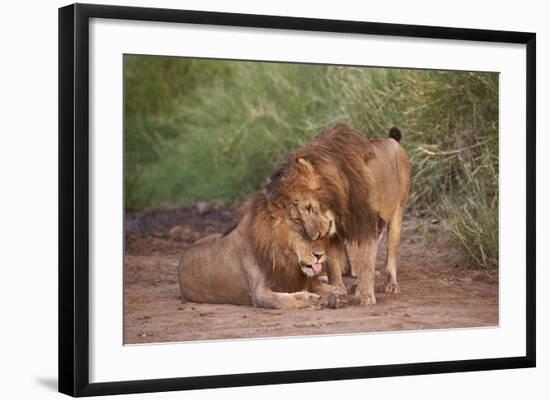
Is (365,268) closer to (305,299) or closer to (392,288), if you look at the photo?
(392,288)

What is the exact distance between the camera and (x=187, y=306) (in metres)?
7.93

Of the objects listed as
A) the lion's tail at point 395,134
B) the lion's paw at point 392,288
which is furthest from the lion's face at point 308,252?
the lion's tail at point 395,134

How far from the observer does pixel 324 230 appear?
26.1 ft

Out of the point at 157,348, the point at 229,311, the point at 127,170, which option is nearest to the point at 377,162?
the point at 229,311

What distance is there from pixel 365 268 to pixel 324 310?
46 centimetres

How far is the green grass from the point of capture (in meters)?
8.60

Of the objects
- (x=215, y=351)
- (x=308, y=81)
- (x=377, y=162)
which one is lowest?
(x=215, y=351)

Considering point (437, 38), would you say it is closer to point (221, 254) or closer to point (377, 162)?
point (377, 162)

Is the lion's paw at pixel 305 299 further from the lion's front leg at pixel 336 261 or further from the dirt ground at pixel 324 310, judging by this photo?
the lion's front leg at pixel 336 261

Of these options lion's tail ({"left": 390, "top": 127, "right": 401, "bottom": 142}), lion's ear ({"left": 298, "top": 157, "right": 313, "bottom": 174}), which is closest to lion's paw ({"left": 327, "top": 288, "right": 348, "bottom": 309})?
lion's ear ({"left": 298, "top": 157, "right": 313, "bottom": 174})

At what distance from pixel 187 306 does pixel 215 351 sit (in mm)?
523

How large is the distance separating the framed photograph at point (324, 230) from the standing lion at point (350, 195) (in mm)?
11

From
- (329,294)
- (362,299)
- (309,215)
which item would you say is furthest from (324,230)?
(362,299)

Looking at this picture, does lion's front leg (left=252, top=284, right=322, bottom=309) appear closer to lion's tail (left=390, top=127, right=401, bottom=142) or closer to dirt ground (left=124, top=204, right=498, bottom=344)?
dirt ground (left=124, top=204, right=498, bottom=344)
